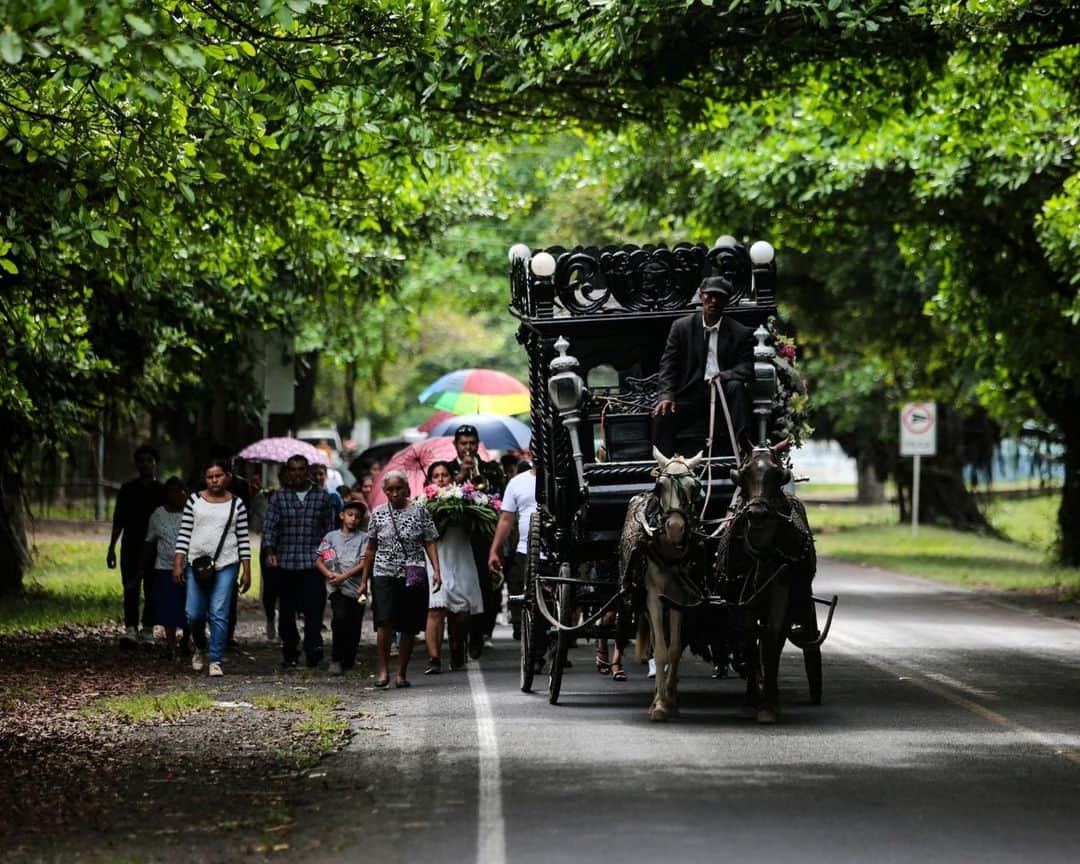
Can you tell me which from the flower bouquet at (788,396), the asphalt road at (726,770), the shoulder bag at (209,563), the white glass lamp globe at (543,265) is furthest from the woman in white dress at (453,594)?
the white glass lamp globe at (543,265)

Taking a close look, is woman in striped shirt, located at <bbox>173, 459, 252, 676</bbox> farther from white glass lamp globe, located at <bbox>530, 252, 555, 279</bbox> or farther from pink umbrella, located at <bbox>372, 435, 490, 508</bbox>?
pink umbrella, located at <bbox>372, 435, 490, 508</bbox>

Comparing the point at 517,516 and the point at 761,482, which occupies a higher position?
the point at 761,482

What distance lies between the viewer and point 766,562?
45.8 feet

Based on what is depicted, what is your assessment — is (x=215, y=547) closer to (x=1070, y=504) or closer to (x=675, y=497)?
(x=675, y=497)

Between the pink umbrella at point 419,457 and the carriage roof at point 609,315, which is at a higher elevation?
the carriage roof at point 609,315

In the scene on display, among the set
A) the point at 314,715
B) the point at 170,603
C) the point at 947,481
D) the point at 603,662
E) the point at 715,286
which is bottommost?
the point at 314,715

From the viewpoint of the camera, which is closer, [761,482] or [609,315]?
[761,482]

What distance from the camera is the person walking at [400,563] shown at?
17.8m

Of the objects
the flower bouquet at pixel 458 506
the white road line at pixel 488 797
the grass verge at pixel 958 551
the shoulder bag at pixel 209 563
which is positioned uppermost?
the flower bouquet at pixel 458 506

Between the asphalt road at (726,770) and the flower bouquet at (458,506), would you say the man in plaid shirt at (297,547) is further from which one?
the asphalt road at (726,770)

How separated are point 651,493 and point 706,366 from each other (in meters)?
1.34

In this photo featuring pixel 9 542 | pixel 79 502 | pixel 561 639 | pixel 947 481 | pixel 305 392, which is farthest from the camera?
pixel 79 502

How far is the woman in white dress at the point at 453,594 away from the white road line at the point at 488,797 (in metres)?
2.65

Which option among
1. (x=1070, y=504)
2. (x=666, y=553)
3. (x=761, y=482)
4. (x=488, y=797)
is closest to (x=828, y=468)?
(x=1070, y=504)
